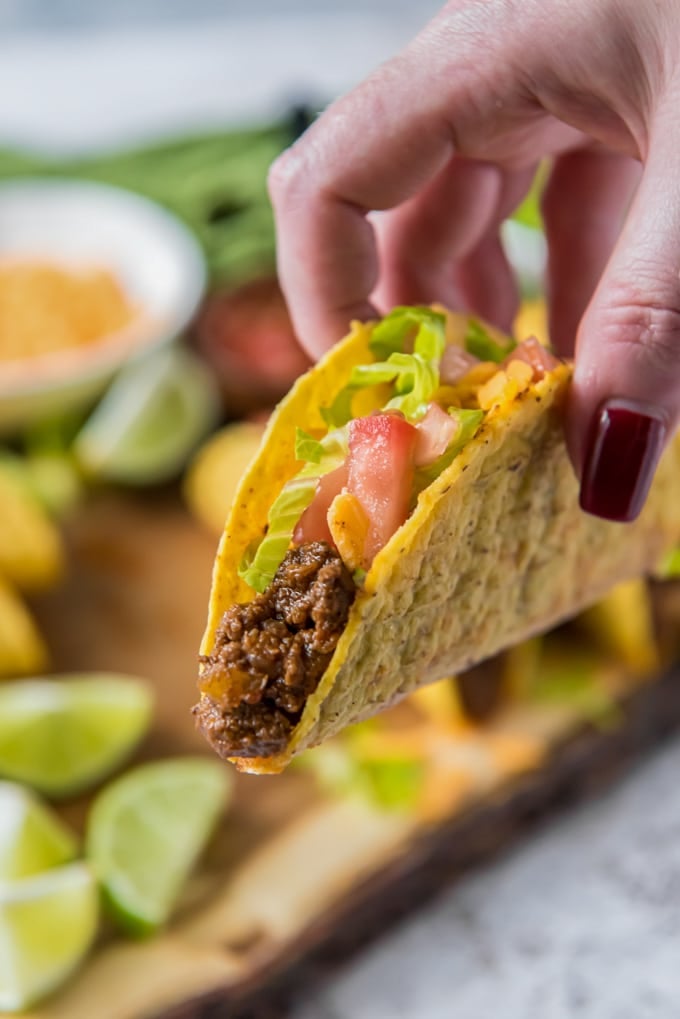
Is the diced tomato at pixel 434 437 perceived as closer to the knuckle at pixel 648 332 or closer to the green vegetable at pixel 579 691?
the knuckle at pixel 648 332

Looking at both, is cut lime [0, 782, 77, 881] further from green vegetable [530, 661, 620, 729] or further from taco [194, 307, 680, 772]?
green vegetable [530, 661, 620, 729]

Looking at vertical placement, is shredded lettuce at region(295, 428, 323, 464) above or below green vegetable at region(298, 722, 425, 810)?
above

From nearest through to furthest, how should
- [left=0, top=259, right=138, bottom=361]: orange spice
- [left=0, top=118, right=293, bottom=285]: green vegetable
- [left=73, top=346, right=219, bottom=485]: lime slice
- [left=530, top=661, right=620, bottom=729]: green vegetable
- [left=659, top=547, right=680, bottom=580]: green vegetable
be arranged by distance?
[left=659, top=547, right=680, bottom=580]: green vegetable → [left=530, top=661, right=620, bottom=729]: green vegetable → [left=73, top=346, right=219, bottom=485]: lime slice → [left=0, top=259, right=138, bottom=361]: orange spice → [left=0, top=118, right=293, bottom=285]: green vegetable

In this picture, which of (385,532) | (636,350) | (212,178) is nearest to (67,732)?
(385,532)

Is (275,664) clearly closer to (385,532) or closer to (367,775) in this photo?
(385,532)

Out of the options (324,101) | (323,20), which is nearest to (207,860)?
(324,101)

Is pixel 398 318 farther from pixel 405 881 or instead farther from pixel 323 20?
pixel 323 20

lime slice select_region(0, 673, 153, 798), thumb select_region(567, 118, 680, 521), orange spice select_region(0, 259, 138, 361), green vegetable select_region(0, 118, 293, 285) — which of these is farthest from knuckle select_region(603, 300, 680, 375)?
green vegetable select_region(0, 118, 293, 285)
